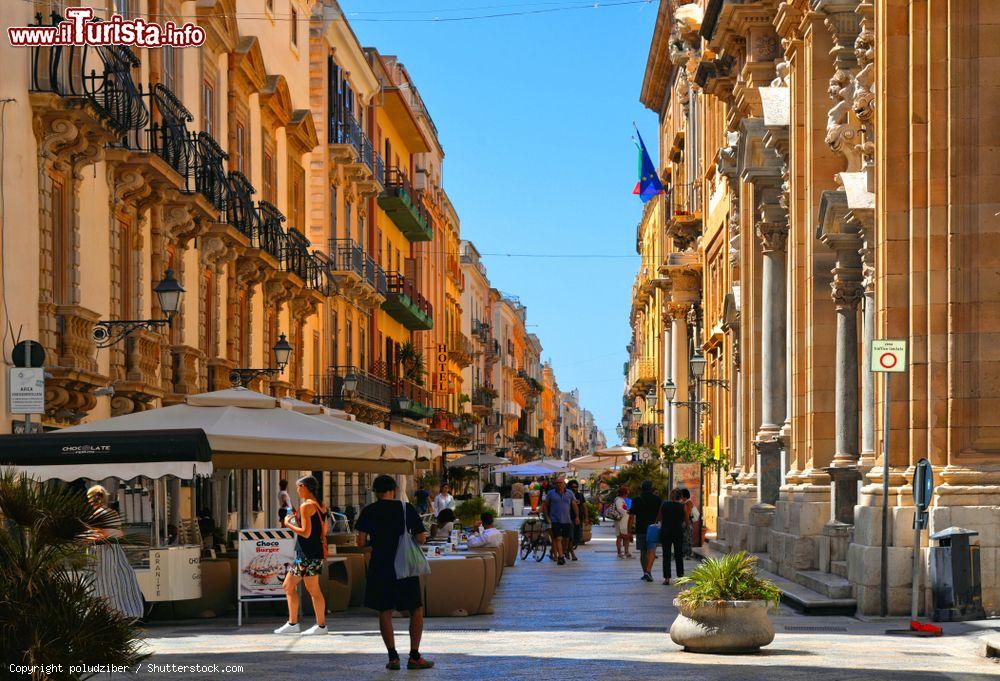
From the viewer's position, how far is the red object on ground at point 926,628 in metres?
15.1

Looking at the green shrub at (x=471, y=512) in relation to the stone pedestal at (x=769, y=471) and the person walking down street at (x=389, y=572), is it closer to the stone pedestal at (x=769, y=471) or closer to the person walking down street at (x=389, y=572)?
the stone pedestal at (x=769, y=471)

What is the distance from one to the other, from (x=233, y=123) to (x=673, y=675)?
2322 cm

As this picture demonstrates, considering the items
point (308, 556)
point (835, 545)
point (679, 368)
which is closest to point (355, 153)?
point (679, 368)

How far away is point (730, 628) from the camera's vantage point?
13828mm

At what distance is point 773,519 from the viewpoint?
26.0 meters

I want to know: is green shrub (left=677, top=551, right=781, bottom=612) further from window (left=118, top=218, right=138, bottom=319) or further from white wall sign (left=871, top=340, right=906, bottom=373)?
window (left=118, top=218, right=138, bottom=319)

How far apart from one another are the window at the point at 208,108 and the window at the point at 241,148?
2087mm

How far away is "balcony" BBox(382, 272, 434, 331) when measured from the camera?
5444 cm

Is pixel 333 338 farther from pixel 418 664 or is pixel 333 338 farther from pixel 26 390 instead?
pixel 418 664

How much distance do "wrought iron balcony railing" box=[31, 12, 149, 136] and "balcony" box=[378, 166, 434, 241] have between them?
30.4 metres

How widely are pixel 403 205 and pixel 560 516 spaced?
82.9 ft

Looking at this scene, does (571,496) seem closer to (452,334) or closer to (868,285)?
(868,285)

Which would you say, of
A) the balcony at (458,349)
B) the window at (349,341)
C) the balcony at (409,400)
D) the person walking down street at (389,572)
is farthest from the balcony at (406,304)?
the person walking down street at (389,572)

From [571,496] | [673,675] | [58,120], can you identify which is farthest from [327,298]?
[673,675]
